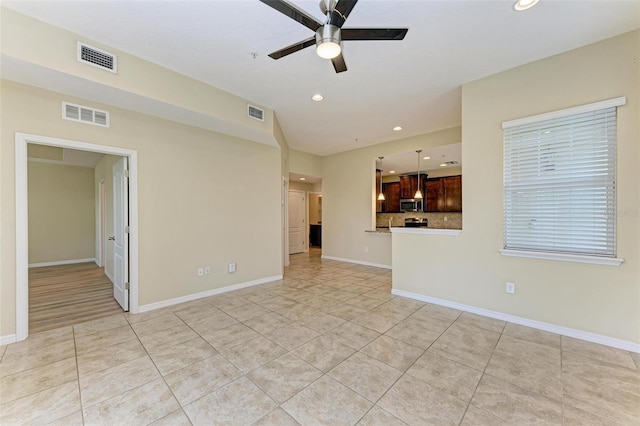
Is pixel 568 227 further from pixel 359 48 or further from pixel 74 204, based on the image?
pixel 74 204

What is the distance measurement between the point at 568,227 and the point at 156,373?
428 centimetres

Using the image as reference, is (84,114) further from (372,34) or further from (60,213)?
(60,213)

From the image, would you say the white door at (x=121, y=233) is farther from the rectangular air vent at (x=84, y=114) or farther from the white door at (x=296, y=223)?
the white door at (x=296, y=223)

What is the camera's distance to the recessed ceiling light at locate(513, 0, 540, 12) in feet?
6.81

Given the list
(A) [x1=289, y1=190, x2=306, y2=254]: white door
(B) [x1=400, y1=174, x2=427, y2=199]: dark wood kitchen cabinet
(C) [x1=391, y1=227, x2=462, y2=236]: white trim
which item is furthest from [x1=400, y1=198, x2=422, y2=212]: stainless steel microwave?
(C) [x1=391, y1=227, x2=462, y2=236]: white trim

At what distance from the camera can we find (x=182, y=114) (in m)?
3.41

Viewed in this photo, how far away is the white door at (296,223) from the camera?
842 cm

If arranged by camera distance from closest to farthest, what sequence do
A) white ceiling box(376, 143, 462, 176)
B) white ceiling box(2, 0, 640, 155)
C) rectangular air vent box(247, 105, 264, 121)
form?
white ceiling box(2, 0, 640, 155) → rectangular air vent box(247, 105, 264, 121) → white ceiling box(376, 143, 462, 176)

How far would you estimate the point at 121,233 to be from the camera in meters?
3.56

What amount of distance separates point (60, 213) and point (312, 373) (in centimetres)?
820

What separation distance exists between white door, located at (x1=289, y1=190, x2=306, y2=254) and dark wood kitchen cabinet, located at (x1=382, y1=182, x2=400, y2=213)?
2738 millimetres

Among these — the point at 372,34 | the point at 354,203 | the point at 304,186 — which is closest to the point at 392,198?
the point at 354,203

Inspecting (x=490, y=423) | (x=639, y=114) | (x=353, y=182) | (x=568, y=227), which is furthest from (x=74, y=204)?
(x=639, y=114)

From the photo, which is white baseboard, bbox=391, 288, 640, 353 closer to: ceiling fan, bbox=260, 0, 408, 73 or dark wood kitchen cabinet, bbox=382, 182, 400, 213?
ceiling fan, bbox=260, 0, 408, 73
